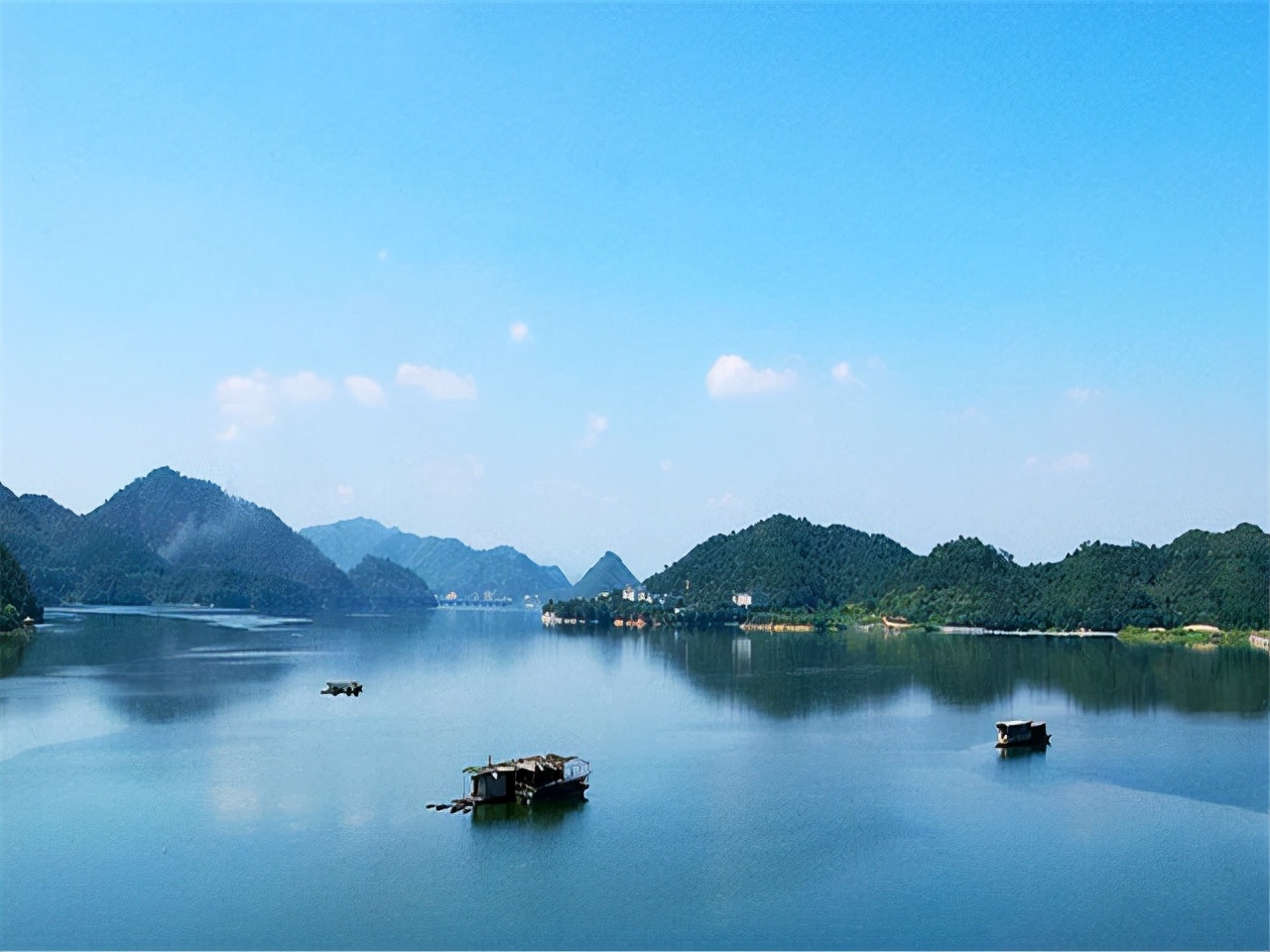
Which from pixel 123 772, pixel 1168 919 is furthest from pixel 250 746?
pixel 1168 919

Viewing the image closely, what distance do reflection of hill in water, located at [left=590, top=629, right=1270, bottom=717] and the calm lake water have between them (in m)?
0.68

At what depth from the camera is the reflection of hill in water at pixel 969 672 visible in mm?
43625

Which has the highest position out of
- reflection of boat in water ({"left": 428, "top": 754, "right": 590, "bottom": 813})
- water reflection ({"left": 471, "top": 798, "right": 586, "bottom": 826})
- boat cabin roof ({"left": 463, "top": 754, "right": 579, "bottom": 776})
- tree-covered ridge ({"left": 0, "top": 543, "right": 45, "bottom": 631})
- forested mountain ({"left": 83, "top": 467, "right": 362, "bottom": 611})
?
forested mountain ({"left": 83, "top": 467, "right": 362, "bottom": 611})

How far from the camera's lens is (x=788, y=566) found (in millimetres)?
131625

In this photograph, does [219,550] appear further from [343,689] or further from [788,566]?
[343,689]

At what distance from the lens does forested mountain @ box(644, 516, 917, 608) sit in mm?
125812

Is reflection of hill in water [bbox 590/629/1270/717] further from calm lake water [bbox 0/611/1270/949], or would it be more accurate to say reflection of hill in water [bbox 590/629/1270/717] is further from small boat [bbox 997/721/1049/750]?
small boat [bbox 997/721/1049/750]

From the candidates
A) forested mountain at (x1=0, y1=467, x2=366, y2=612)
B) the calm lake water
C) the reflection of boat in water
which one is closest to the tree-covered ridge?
the calm lake water

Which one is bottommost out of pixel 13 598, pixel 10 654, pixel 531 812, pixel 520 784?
pixel 531 812

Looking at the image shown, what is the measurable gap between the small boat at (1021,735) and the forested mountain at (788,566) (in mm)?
86018

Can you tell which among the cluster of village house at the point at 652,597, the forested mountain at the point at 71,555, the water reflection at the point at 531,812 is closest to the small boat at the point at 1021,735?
the water reflection at the point at 531,812

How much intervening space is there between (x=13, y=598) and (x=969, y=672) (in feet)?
203

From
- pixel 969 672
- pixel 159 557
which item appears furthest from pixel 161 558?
pixel 969 672

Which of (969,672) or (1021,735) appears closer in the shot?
(1021,735)
